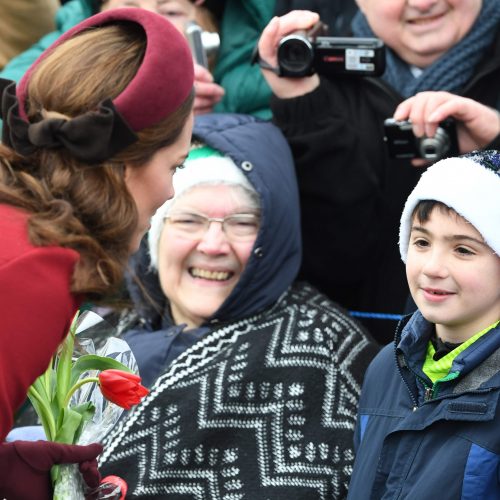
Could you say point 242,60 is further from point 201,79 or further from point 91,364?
point 91,364

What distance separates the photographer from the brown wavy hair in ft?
6.59

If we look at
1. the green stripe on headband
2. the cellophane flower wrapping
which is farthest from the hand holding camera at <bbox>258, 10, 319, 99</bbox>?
the cellophane flower wrapping

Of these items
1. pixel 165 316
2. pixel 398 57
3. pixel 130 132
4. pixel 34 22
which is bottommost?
pixel 165 316

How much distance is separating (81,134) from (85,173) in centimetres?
8

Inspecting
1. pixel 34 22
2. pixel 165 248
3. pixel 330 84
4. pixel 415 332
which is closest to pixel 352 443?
pixel 415 332

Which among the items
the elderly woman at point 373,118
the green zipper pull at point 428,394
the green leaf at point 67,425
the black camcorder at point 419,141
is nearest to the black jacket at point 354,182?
the elderly woman at point 373,118

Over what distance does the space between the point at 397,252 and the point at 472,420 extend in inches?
47.0

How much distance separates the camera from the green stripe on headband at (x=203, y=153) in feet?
11.2

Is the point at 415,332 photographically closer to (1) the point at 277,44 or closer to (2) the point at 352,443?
(2) the point at 352,443

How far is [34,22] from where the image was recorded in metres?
4.55

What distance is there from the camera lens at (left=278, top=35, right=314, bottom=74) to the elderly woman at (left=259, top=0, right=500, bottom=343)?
1.8 inches

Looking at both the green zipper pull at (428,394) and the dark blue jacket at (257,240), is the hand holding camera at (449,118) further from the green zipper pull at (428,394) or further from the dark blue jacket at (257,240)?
the green zipper pull at (428,394)

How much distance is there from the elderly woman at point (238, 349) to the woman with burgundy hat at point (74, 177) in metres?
0.72

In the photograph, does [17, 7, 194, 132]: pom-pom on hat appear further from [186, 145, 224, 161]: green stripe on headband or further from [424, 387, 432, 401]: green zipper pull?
[186, 145, 224, 161]: green stripe on headband
